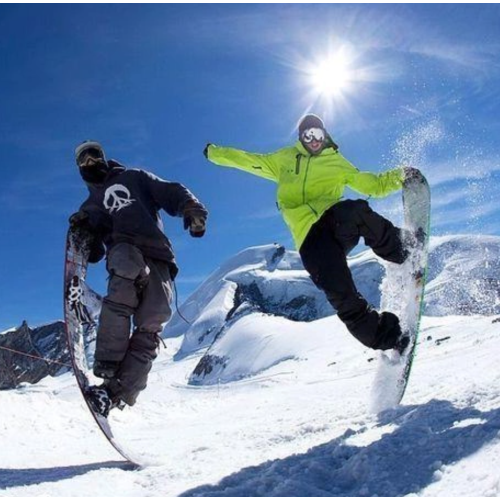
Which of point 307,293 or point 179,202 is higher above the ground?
point 307,293

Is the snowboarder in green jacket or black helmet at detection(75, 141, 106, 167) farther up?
black helmet at detection(75, 141, 106, 167)

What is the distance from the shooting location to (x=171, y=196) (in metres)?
5.36

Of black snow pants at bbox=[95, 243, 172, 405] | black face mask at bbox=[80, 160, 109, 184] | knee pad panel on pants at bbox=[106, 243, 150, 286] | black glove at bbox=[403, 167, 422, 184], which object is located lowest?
black snow pants at bbox=[95, 243, 172, 405]

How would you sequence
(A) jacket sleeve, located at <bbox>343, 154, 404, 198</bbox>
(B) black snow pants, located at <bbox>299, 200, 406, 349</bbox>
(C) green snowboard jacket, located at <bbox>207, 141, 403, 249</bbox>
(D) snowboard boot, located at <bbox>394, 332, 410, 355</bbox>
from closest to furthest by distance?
(B) black snow pants, located at <bbox>299, 200, 406, 349</bbox>
(D) snowboard boot, located at <bbox>394, 332, 410, 355</bbox>
(C) green snowboard jacket, located at <bbox>207, 141, 403, 249</bbox>
(A) jacket sleeve, located at <bbox>343, 154, 404, 198</bbox>

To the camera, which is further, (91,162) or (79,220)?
(79,220)

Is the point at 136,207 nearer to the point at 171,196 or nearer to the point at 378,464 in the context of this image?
the point at 171,196

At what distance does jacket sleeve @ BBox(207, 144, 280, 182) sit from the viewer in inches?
239

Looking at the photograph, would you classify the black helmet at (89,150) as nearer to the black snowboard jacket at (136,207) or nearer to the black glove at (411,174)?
the black snowboard jacket at (136,207)

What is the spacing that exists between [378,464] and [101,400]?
266 centimetres

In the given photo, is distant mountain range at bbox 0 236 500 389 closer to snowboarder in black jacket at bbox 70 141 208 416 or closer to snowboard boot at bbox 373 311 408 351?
snowboarder in black jacket at bbox 70 141 208 416

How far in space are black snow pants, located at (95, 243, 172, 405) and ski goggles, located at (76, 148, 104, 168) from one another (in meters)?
1.01

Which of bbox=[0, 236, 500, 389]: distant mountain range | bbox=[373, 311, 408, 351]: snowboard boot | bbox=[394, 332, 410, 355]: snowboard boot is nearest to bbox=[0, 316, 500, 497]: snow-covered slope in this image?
bbox=[394, 332, 410, 355]: snowboard boot

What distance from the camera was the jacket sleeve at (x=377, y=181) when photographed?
5.71 metres

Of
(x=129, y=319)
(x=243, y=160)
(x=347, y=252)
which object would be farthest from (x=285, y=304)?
(x=129, y=319)
